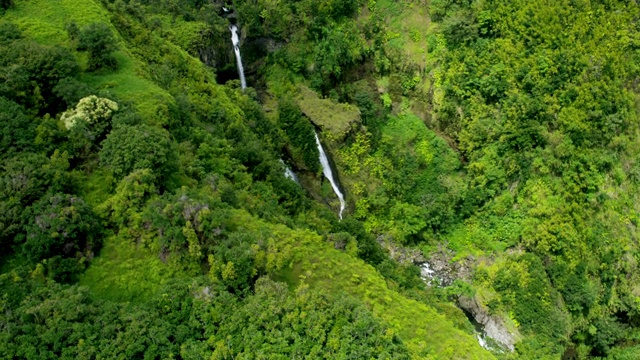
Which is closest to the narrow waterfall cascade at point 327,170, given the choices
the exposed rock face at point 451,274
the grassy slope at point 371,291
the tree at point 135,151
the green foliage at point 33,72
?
the exposed rock face at point 451,274

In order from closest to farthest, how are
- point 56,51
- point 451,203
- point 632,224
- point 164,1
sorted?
1. point 56,51
2. point 632,224
3. point 451,203
4. point 164,1

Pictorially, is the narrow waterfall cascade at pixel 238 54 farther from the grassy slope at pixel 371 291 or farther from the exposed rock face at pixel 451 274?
the grassy slope at pixel 371 291

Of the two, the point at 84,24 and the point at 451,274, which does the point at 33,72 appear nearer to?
the point at 84,24

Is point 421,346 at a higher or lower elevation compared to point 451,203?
higher

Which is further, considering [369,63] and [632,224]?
[369,63]

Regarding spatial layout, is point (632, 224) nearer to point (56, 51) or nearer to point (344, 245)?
point (344, 245)

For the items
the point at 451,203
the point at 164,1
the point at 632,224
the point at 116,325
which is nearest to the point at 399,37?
the point at 451,203

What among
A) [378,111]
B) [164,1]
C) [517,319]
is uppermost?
[164,1]
